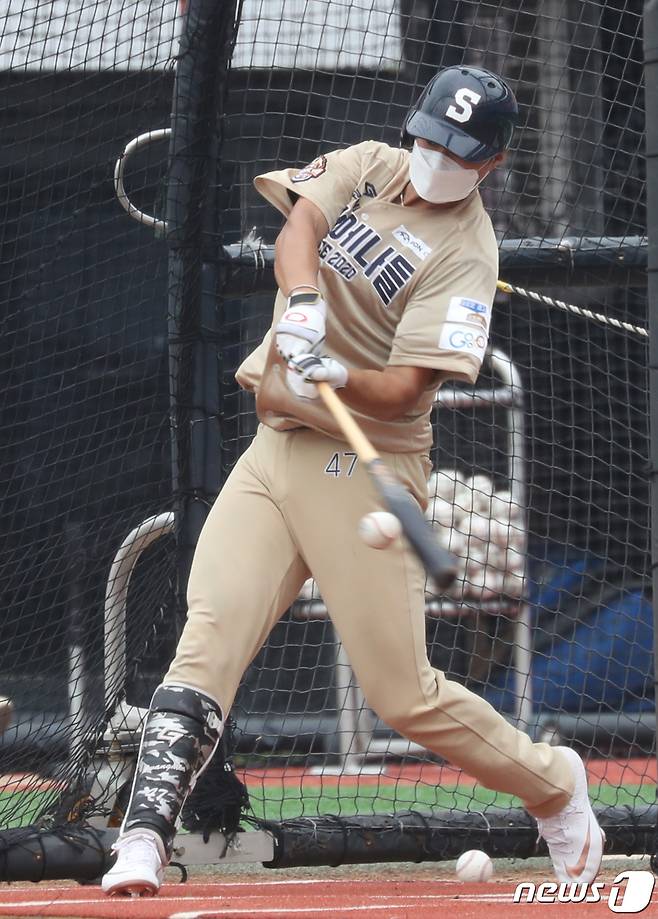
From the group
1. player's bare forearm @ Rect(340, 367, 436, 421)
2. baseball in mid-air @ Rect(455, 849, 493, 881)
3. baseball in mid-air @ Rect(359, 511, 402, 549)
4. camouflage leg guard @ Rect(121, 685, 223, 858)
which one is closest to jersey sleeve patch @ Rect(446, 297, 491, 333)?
player's bare forearm @ Rect(340, 367, 436, 421)

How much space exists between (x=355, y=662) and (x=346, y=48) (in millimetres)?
2517

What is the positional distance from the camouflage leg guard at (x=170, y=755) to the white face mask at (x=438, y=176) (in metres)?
1.28

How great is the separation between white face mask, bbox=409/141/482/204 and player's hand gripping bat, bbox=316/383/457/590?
0.56m

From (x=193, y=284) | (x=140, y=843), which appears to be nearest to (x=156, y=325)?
(x=193, y=284)

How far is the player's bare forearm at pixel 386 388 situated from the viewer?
319 cm

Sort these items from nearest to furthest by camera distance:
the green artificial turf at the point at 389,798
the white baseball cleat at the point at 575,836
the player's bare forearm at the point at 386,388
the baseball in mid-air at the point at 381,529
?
the baseball in mid-air at the point at 381,529 → the player's bare forearm at the point at 386,388 → the white baseball cleat at the point at 575,836 → the green artificial turf at the point at 389,798

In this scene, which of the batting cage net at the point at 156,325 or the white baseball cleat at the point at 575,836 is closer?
the white baseball cleat at the point at 575,836

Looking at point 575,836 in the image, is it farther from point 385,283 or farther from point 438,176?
point 438,176

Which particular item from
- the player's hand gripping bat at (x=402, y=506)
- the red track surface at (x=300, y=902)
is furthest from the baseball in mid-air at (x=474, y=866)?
the player's hand gripping bat at (x=402, y=506)

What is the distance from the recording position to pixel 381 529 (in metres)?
2.75

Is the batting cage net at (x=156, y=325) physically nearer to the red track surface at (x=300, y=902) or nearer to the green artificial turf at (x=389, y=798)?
the green artificial turf at (x=389, y=798)

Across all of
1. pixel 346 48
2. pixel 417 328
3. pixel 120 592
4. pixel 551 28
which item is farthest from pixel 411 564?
pixel 551 28

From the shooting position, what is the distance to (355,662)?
3.31 metres

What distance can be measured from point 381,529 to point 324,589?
2.02ft
